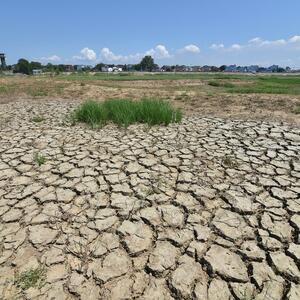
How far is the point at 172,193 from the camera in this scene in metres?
3.27

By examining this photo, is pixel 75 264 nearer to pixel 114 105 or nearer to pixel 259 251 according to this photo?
pixel 259 251

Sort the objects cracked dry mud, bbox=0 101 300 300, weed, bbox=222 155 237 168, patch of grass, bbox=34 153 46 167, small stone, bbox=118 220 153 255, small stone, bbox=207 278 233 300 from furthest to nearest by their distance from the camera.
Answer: patch of grass, bbox=34 153 46 167 < weed, bbox=222 155 237 168 < small stone, bbox=118 220 153 255 < cracked dry mud, bbox=0 101 300 300 < small stone, bbox=207 278 233 300

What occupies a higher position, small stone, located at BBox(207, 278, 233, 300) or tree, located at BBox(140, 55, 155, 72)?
small stone, located at BBox(207, 278, 233, 300)

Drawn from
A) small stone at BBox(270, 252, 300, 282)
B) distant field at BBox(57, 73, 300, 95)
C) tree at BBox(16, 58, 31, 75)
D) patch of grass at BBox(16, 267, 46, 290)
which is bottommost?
tree at BBox(16, 58, 31, 75)

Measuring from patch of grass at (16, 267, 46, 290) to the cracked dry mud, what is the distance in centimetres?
3

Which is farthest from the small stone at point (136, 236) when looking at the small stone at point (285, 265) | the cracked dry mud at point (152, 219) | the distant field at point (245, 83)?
the distant field at point (245, 83)

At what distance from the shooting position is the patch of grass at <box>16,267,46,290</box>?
2.04 meters

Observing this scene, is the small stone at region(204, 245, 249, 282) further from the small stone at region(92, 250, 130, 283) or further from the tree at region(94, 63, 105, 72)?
the tree at region(94, 63, 105, 72)

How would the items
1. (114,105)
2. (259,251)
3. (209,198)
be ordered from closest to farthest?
(259,251)
(209,198)
(114,105)

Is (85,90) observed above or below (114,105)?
below

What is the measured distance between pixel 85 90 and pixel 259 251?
14.2 m

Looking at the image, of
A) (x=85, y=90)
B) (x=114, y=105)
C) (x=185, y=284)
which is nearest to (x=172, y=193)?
(x=185, y=284)

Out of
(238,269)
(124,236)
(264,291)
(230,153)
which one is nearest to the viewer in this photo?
(264,291)

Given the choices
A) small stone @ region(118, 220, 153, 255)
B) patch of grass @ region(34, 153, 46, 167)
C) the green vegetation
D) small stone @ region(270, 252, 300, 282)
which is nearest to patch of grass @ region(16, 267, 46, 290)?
small stone @ region(118, 220, 153, 255)
